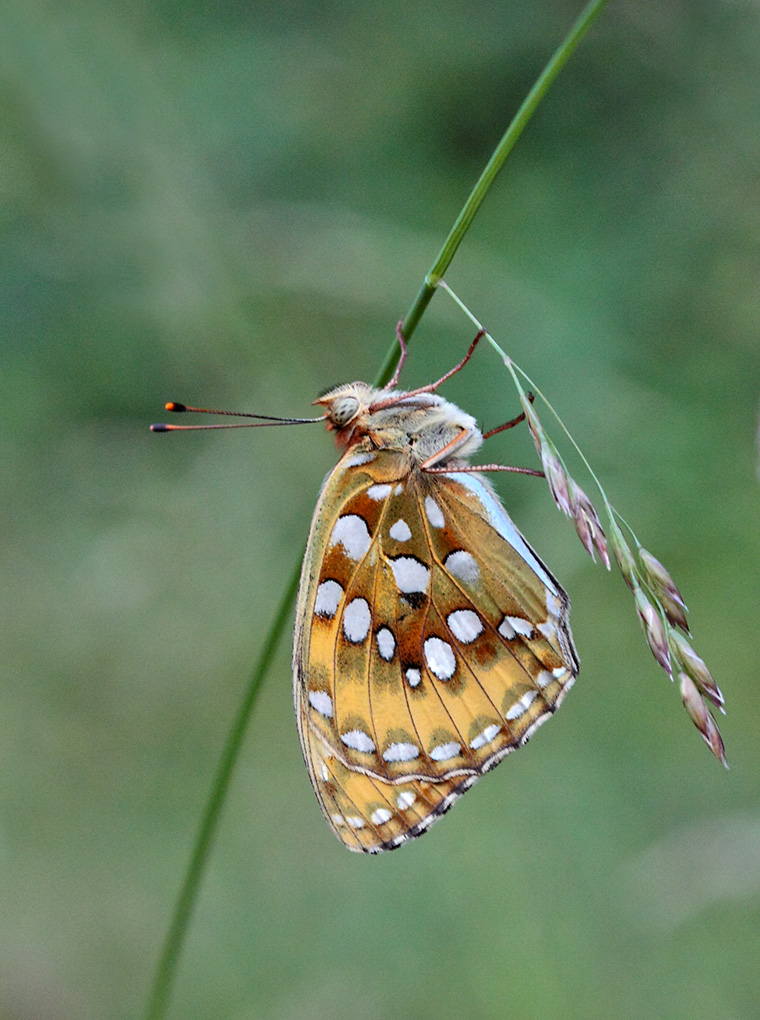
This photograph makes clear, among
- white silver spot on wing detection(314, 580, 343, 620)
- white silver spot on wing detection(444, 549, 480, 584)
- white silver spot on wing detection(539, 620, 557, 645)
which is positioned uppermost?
white silver spot on wing detection(314, 580, 343, 620)

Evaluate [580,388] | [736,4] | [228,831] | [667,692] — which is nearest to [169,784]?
[228,831]

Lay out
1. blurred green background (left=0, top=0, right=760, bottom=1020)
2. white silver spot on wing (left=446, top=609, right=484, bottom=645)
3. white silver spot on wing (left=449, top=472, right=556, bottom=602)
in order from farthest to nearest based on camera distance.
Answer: blurred green background (left=0, top=0, right=760, bottom=1020)
white silver spot on wing (left=446, top=609, right=484, bottom=645)
white silver spot on wing (left=449, top=472, right=556, bottom=602)

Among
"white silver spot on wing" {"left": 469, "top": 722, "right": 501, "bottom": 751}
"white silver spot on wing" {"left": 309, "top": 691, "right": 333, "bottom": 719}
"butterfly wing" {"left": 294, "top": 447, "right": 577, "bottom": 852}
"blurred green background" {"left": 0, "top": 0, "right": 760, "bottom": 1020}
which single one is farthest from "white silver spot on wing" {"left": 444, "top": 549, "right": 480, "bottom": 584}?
"blurred green background" {"left": 0, "top": 0, "right": 760, "bottom": 1020}

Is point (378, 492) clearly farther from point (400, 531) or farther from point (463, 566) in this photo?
point (463, 566)

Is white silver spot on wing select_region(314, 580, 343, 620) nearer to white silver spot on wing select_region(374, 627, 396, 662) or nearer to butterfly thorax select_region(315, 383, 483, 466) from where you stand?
white silver spot on wing select_region(374, 627, 396, 662)

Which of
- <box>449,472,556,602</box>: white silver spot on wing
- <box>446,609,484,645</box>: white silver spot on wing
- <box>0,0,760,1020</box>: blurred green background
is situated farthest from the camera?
<box>0,0,760,1020</box>: blurred green background

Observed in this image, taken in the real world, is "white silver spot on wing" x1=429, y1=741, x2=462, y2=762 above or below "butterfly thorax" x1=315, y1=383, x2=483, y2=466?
below

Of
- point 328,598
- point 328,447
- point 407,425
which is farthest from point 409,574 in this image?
point 328,447

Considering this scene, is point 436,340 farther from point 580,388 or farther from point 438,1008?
point 438,1008

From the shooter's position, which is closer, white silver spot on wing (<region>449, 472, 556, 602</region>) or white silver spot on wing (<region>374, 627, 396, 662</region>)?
white silver spot on wing (<region>449, 472, 556, 602</region>)
